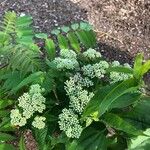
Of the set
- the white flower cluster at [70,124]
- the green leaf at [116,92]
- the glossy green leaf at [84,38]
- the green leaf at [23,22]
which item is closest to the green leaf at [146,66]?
the green leaf at [116,92]

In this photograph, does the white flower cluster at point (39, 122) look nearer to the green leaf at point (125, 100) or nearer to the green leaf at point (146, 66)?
the green leaf at point (125, 100)

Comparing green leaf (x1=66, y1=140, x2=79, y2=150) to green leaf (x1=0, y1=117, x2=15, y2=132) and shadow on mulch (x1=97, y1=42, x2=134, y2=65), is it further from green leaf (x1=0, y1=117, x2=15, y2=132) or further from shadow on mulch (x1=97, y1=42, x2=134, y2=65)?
shadow on mulch (x1=97, y1=42, x2=134, y2=65)

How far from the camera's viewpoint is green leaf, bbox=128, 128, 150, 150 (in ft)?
5.98

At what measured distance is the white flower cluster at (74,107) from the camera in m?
1.85

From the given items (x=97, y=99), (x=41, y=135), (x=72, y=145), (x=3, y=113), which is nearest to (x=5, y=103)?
(x=3, y=113)

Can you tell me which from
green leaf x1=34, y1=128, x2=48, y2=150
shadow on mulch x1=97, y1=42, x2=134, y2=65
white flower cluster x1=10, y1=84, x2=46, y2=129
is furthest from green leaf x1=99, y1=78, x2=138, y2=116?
shadow on mulch x1=97, y1=42, x2=134, y2=65

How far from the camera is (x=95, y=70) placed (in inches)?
75.9

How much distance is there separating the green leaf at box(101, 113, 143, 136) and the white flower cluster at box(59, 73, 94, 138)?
0.33ft

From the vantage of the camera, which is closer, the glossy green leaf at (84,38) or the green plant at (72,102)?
the green plant at (72,102)

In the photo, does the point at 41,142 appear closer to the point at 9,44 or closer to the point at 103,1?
the point at 9,44

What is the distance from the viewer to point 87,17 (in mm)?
3432

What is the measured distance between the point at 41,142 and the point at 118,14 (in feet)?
5.69

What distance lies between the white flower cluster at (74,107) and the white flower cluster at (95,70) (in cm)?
4

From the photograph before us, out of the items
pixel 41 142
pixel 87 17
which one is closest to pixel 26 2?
pixel 87 17
